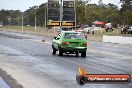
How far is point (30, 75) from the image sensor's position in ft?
52.8

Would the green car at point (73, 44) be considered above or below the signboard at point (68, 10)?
below

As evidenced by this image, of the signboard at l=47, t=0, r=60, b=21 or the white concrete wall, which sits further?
the signboard at l=47, t=0, r=60, b=21

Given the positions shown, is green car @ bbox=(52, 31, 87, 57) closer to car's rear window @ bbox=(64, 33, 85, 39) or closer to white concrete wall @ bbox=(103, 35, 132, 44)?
car's rear window @ bbox=(64, 33, 85, 39)

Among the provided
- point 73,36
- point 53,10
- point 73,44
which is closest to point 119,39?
point 53,10

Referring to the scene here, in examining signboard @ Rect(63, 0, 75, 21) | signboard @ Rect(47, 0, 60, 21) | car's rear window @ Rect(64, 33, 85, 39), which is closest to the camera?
car's rear window @ Rect(64, 33, 85, 39)

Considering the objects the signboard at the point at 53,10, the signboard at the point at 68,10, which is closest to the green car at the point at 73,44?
the signboard at the point at 68,10

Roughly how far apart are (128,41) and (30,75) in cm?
3692

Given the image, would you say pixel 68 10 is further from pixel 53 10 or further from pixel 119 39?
pixel 119 39

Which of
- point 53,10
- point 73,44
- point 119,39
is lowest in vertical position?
point 119,39

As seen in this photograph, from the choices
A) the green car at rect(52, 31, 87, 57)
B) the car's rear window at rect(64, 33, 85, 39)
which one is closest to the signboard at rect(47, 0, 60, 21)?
the car's rear window at rect(64, 33, 85, 39)

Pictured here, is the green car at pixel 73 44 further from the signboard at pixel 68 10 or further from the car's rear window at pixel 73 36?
the signboard at pixel 68 10

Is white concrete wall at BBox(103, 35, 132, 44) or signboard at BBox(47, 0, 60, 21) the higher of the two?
signboard at BBox(47, 0, 60, 21)

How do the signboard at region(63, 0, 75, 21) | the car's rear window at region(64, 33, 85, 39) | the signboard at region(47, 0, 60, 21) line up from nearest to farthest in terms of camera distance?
the car's rear window at region(64, 33, 85, 39) → the signboard at region(63, 0, 75, 21) → the signboard at region(47, 0, 60, 21)

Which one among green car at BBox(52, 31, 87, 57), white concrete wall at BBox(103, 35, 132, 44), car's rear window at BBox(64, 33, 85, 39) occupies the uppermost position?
car's rear window at BBox(64, 33, 85, 39)
